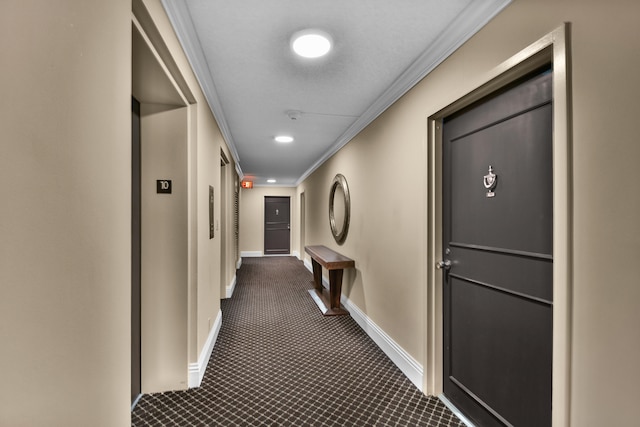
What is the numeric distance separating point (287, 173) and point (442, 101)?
19.3 ft

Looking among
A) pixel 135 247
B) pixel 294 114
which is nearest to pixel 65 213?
pixel 135 247

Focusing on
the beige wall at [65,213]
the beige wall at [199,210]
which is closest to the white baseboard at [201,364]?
the beige wall at [199,210]

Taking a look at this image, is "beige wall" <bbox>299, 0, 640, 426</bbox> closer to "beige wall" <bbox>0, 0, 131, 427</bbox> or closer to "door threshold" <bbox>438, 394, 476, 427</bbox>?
"door threshold" <bbox>438, 394, 476, 427</bbox>

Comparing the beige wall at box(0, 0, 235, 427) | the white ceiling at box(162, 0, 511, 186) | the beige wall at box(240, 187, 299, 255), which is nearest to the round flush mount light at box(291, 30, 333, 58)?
the white ceiling at box(162, 0, 511, 186)

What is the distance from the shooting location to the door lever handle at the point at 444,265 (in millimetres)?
2035

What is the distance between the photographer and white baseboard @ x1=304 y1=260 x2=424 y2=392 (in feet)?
7.28

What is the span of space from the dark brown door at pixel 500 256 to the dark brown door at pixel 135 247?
80.3 inches

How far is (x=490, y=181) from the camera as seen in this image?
1.65m

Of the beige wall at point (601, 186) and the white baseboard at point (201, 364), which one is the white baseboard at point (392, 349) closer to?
the beige wall at point (601, 186)

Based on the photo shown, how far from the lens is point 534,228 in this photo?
1.39m

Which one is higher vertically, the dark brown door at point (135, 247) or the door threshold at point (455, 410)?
the dark brown door at point (135, 247)

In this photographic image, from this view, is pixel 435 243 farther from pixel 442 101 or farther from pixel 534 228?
pixel 442 101

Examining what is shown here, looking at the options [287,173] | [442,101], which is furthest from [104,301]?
[287,173]

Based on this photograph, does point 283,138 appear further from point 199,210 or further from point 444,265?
point 444,265
